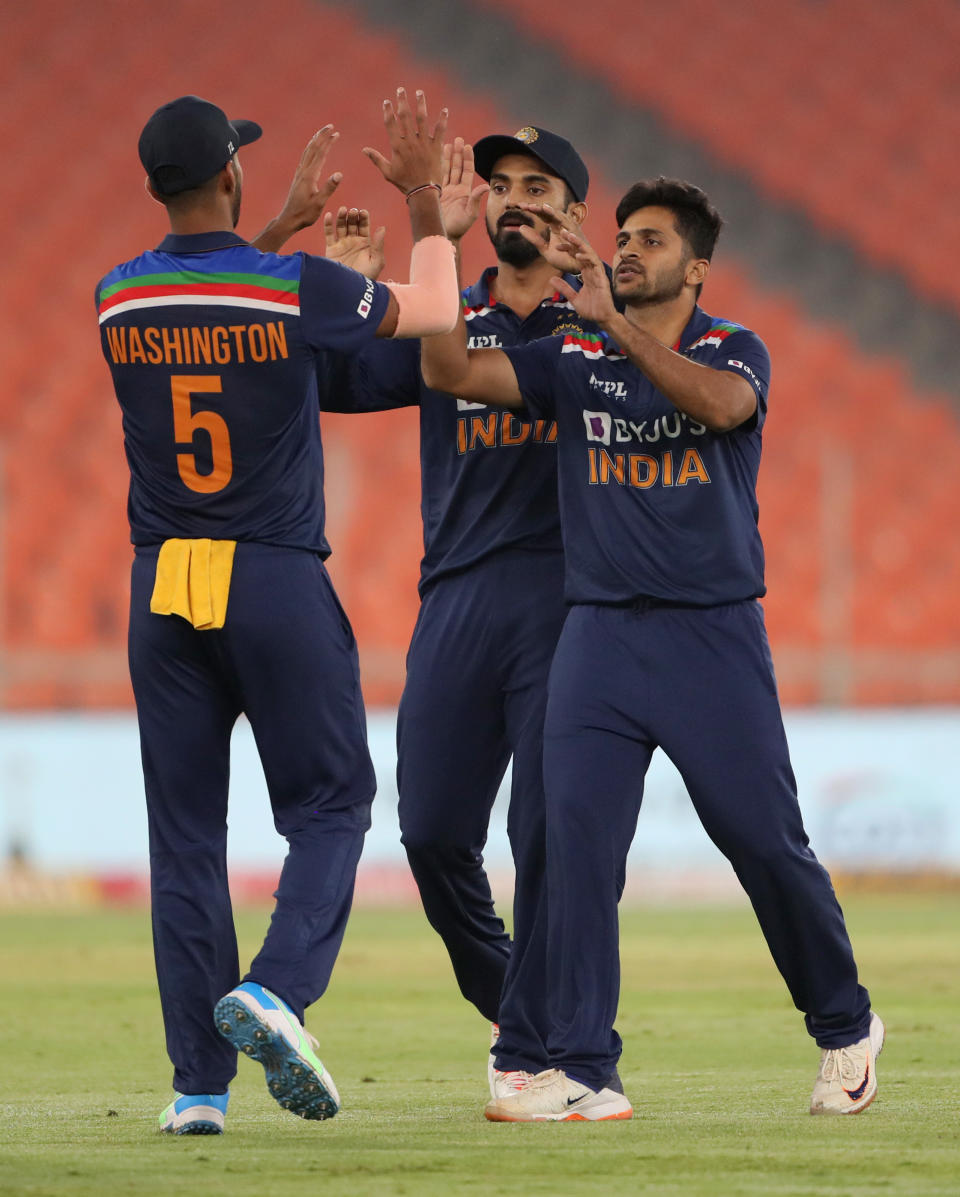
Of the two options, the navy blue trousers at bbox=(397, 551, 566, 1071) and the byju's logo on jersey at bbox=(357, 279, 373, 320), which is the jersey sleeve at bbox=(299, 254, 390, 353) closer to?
the byju's logo on jersey at bbox=(357, 279, 373, 320)

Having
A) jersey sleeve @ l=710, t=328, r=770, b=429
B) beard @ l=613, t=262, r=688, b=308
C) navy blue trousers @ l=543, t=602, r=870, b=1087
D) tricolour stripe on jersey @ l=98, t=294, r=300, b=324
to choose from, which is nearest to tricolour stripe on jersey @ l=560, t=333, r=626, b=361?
beard @ l=613, t=262, r=688, b=308

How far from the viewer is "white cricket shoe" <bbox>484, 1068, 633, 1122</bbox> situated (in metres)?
4.33

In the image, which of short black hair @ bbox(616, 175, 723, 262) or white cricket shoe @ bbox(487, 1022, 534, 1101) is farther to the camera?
short black hair @ bbox(616, 175, 723, 262)

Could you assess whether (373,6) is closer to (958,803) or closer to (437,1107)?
(958,803)

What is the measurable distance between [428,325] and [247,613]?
77 centimetres

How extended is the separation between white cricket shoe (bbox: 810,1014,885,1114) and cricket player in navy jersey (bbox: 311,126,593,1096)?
0.67 meters

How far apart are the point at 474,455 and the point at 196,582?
38.7 inches

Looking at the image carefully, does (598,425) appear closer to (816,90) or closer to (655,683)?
(655,683)

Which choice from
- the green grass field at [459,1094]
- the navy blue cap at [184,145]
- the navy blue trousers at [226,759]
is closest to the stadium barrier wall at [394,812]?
the green grass field at [459,1094]

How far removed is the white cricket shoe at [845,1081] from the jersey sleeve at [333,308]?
1964 mm

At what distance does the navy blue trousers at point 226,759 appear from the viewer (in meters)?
4.20

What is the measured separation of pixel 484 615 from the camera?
15.8ft

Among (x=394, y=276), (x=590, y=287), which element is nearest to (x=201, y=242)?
(x=590, y=287)

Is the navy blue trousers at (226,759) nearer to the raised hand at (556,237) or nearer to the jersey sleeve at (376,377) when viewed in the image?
the jersey sleeve at (376,377)
